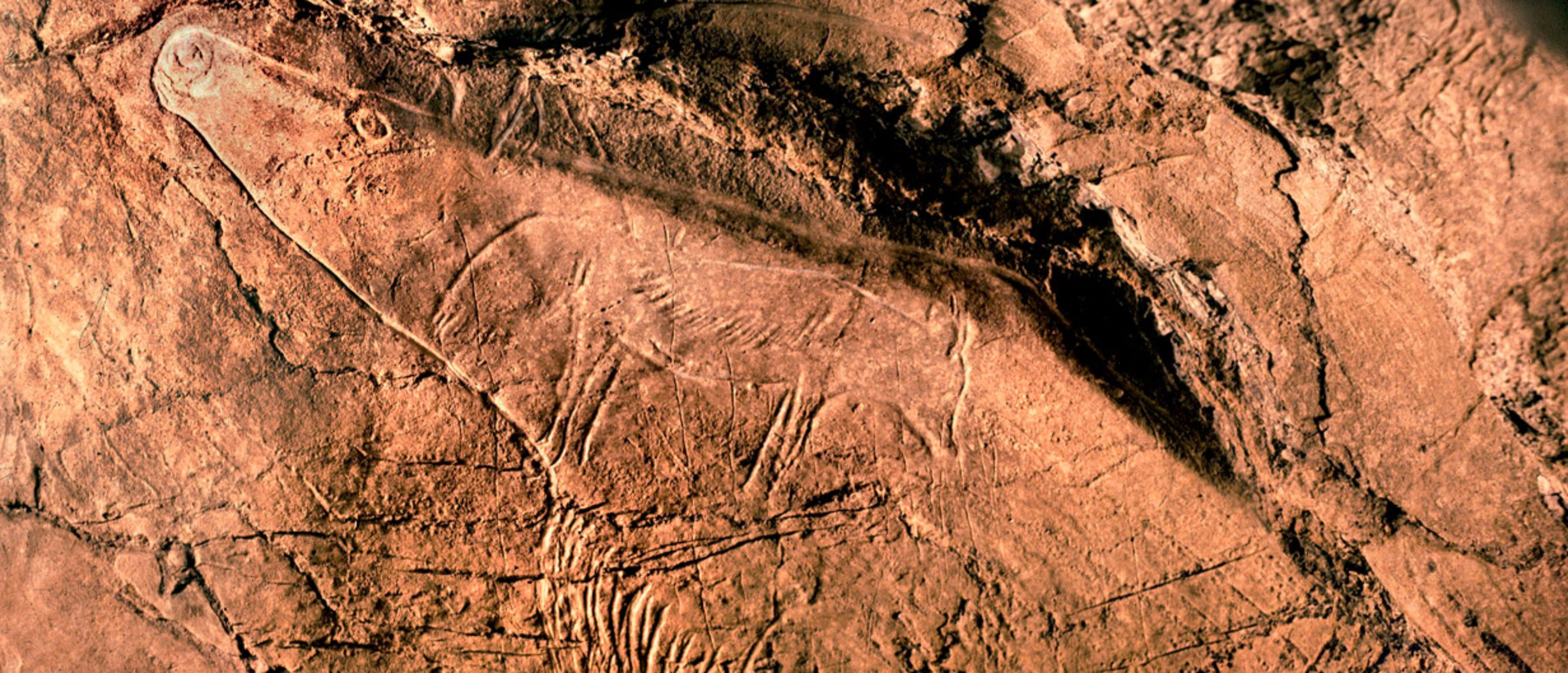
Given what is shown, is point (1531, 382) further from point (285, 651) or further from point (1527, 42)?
point (285, 651)

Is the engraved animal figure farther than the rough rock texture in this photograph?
Yes

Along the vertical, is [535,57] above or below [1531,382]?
below

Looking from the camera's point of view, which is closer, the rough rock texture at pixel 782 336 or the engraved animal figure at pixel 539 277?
the rough rock texture at pixel 782 336

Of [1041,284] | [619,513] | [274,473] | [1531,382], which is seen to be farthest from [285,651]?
[1531,382]
